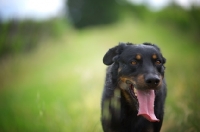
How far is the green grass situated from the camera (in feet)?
16.1

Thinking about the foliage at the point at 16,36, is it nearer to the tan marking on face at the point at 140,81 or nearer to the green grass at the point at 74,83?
the green grass at the point at 74,83

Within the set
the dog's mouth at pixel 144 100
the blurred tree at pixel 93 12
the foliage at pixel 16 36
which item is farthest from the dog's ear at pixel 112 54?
the blurred tree at pixel 93 12

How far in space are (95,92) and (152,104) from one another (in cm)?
475

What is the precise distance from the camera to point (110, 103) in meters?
4.52

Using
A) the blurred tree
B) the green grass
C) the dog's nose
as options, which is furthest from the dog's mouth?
the blurred tree

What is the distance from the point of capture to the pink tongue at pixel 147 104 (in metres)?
4.05

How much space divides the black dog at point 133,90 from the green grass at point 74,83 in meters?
0.41

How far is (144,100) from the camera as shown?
413 cm

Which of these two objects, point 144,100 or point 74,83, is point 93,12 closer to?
point 74,83

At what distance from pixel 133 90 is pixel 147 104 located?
288mm

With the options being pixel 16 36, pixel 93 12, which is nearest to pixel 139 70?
pixel 16 36

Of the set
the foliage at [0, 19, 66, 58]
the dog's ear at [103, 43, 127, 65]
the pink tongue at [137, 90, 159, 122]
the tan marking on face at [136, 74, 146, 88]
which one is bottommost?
the pink tongue at [137, 90, 159, 122]

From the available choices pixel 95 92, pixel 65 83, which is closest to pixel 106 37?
pixel 65 83

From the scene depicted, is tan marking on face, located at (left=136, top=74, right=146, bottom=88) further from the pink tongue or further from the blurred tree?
the blurred tree
